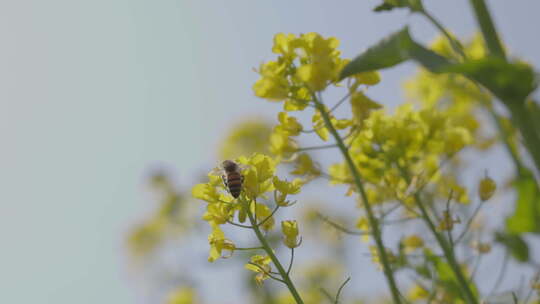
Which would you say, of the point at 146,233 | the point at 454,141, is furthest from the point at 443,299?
the point at 146,233

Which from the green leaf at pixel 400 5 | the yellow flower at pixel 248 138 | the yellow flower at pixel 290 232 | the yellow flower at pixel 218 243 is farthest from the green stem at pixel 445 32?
the yellow flower at pixel 248 138

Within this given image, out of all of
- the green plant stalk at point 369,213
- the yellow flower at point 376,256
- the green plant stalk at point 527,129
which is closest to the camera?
the green plant stalk at point 527,129

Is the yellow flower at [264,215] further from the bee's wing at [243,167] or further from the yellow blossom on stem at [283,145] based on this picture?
the yellow blossom on stem at [283,145]

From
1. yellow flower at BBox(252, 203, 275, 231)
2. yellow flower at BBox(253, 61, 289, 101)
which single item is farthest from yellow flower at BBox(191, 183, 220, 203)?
yellow flower at BBox(253, 61, 289, 101)

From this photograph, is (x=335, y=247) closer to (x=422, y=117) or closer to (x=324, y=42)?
(x=422, y=117)

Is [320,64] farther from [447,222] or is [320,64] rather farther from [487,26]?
[447,222]

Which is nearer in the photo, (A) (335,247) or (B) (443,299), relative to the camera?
(B) (443,299)
